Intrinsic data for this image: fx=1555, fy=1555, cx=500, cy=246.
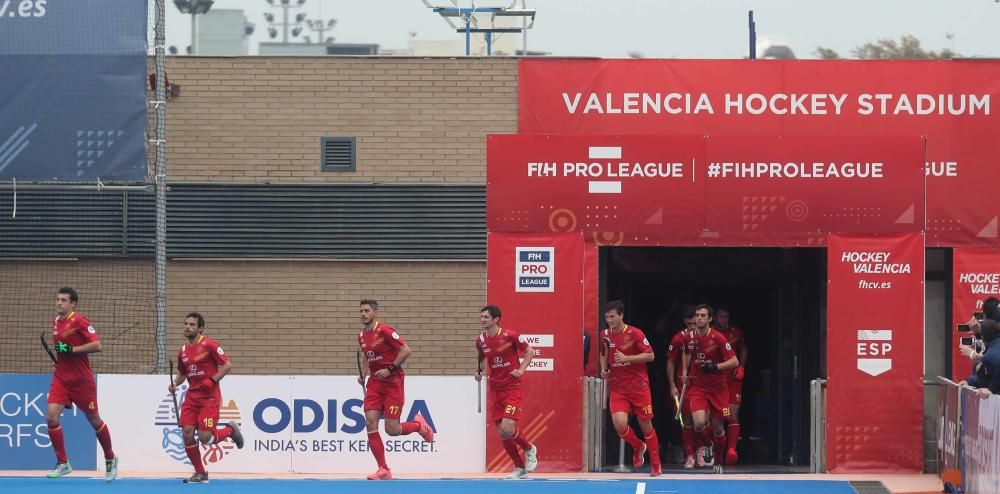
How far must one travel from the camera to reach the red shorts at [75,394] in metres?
16.2

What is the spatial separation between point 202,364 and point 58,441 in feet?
6.04

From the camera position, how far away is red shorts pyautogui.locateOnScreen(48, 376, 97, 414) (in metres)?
16.2

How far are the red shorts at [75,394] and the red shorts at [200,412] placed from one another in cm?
107

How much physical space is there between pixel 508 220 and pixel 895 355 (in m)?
4.57

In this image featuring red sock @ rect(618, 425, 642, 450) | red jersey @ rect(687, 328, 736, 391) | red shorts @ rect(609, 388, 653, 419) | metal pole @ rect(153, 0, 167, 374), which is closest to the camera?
red sock @ rect(618, 425, 642, 450)

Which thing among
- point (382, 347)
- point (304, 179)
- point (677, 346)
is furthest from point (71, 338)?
point (677, 346)

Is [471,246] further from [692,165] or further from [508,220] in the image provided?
[692,165]

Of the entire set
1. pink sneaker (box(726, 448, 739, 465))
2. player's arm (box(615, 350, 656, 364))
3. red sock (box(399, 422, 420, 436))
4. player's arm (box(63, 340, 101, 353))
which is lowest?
pink sneaker (box(726, 448, 739, 465))

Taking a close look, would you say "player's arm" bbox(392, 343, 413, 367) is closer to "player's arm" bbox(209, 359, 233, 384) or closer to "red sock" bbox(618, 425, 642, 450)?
"player's arm" bbox(209, 359, 233, 384)

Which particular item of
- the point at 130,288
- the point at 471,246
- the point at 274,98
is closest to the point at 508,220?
the point at 471,246

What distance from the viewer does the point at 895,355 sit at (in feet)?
56.7

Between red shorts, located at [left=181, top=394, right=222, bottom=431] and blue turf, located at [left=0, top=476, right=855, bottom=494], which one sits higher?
red shorts, located at [left=181, top=394, right=222, bottom=431]

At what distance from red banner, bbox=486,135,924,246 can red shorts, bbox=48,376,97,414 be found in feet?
15.4

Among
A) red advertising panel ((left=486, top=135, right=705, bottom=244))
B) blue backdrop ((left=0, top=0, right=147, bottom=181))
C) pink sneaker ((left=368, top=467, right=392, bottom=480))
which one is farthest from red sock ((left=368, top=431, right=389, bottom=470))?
blue backdrop ((left=0, top=0, right=147, bottom=181))
